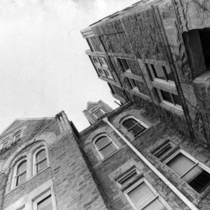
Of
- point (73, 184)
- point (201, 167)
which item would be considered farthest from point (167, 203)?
point (73, 184)

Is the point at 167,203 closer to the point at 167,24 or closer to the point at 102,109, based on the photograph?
the point at 167,24

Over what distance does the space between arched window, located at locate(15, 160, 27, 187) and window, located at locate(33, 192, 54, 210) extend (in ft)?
6.89

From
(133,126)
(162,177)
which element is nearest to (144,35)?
(162,177)

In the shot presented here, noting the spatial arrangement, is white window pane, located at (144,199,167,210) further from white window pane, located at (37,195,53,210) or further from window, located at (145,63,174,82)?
window, located at (145,63,174,82)

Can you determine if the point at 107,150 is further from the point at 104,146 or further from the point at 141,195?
the point at 141,195

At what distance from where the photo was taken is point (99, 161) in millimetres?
9781

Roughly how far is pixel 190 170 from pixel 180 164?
0.58m

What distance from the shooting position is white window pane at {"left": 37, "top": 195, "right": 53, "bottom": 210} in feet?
27.0

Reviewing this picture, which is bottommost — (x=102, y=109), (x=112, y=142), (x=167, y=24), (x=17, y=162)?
(x=102, y=109)

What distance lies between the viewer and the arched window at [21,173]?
33.8 feet

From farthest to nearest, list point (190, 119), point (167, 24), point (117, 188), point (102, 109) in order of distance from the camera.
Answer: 1. point (102, 109)
2. point (117, 188)
3. point (190, 119)
4. point (167, 24)

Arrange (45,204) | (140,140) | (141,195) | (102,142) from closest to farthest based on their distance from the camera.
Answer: (141,195), (45,204), (140,140), (102,142)

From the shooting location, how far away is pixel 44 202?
847 centimetres

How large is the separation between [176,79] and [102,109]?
1160cm
